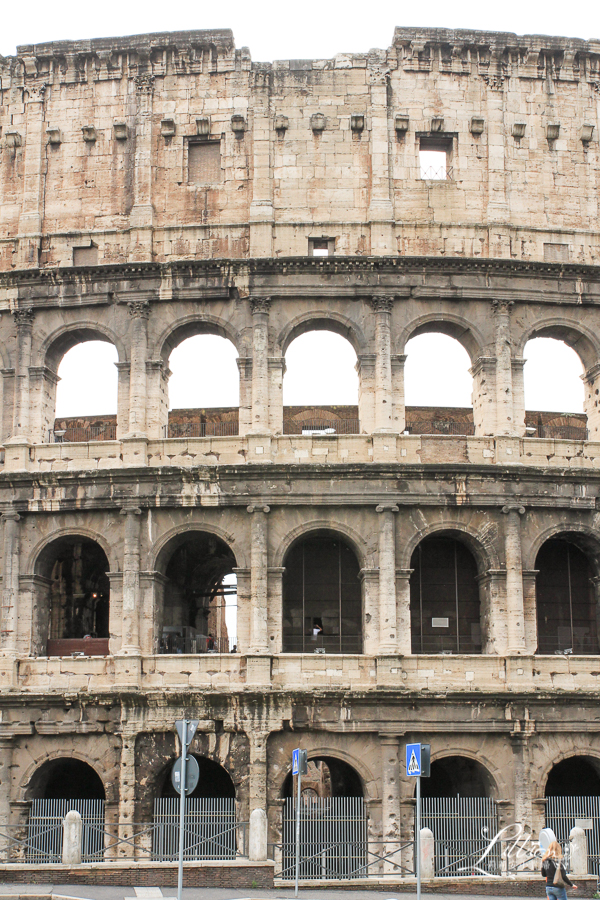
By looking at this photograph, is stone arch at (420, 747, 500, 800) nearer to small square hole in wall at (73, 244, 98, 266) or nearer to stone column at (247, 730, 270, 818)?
stone column at (247, 730, 270, 818)

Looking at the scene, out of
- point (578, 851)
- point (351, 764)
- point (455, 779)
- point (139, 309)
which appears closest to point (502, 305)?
point (139, 309)

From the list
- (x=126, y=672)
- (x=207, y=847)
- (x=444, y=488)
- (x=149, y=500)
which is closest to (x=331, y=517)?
(x=444, y=488)

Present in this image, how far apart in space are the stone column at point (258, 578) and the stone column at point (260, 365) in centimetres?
202

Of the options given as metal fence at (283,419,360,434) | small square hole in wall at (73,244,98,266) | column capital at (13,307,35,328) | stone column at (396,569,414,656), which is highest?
small square hole in wall at (73,244,98,266)

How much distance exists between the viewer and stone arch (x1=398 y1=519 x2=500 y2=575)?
24141mm

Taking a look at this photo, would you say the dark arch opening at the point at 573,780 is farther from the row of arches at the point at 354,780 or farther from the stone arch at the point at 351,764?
the stone arch at the point at 351,764

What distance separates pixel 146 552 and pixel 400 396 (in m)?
6.81

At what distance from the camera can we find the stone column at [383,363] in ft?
81.5

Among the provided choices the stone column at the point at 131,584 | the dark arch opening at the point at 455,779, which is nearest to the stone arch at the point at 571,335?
the dark arch opening at the point at 455,779

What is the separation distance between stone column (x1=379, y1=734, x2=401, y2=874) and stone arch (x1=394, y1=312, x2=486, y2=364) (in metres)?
8.93

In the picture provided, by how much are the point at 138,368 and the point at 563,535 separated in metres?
10.6

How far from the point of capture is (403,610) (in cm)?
2386

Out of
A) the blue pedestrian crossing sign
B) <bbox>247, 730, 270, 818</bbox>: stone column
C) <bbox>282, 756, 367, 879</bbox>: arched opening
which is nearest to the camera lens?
the blue pedestrian crossing sign

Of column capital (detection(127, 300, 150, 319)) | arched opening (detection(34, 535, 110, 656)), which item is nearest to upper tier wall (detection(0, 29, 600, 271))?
column capital (detection(127, 300, 150, 319))
